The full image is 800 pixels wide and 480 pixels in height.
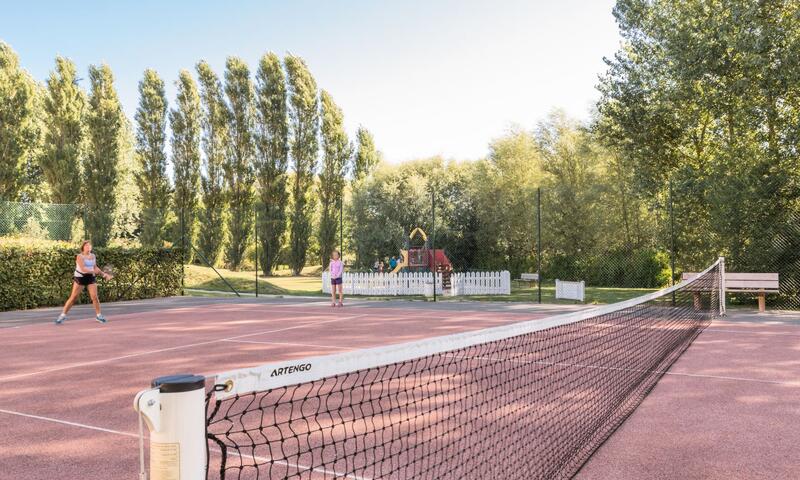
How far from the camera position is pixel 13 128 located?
1239 inches

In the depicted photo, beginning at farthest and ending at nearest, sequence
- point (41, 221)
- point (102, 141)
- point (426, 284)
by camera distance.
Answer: point (102, 141), point (41, 221), point (426, 284)

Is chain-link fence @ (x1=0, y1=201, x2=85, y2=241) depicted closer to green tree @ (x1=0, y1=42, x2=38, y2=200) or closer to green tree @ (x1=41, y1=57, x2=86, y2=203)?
green tree @ (x1=41, y1=57, x2=86, y2=203)

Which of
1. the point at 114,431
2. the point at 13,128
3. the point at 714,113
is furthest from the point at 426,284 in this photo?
the point at 13,128

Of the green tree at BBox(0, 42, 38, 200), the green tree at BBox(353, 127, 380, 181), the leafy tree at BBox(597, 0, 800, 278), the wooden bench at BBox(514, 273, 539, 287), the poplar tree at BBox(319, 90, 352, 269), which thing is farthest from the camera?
the green tree at BBox(353, 127, 380, 181)

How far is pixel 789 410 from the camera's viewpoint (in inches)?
225

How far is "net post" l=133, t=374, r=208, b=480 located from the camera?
5.28ft

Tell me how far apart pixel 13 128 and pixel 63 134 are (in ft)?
8.33

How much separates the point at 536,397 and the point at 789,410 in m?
2.33

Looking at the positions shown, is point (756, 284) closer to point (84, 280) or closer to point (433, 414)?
point (433, 414)

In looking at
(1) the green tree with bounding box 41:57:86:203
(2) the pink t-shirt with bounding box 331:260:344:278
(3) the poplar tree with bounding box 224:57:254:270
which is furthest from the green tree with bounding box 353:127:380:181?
(2) the pink t-shirt with bounding box 331:260:344:278

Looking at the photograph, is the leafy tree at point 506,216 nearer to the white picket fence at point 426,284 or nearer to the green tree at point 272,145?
the white picket fence at point 426,284

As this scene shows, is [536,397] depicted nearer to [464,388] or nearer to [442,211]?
[464,388]

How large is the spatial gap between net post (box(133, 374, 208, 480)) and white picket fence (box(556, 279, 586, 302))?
18727 mm

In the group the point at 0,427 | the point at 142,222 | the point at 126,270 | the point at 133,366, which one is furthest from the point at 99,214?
the point at 0,427
